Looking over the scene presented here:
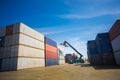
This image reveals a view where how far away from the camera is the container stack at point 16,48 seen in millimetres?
21203

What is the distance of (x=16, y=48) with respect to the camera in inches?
845

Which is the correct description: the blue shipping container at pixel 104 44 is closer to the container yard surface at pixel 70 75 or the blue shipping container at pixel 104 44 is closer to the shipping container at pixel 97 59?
the shipping container at pixel 97 59

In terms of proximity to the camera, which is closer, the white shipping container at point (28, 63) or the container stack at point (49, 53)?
the white shipping container at point (28, 63)

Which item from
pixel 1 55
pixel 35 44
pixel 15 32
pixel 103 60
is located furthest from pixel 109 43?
pixel 1 55

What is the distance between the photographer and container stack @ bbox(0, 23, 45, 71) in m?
21.2

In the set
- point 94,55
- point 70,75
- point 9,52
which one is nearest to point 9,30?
point 9,52

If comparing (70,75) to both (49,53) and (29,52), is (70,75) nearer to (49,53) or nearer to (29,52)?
(29,52)

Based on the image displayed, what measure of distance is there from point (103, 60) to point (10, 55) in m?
25.6

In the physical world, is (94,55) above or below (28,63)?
above

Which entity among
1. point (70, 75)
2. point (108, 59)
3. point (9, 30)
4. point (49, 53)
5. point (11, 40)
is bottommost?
point (70, 75)

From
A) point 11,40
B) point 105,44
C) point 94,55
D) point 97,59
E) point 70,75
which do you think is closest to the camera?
point 70,75

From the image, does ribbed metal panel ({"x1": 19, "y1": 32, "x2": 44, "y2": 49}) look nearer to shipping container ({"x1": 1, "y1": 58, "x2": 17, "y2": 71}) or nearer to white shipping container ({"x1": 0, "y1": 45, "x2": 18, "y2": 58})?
white shipping container ({"x1": 0, "y1": 45, "x2": 18, "y2": 58})

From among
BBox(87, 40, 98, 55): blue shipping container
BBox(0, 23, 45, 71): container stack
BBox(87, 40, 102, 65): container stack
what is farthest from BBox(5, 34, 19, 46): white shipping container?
BBox(87, 40, 98, 55): blue shipping container

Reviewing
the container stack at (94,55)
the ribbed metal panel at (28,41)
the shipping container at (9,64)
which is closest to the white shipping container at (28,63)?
the shipping container at (9,64)
